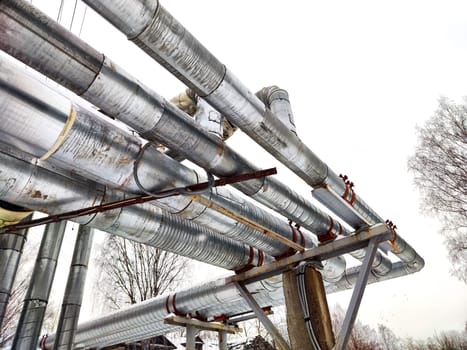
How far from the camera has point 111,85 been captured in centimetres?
235

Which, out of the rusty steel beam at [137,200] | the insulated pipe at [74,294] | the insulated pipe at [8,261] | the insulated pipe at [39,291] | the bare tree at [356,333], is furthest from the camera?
the bare tree at [356,333]

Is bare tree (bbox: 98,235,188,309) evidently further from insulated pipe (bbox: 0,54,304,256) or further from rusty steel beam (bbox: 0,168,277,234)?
insulated pipe (bbox: 0,54,304,256)

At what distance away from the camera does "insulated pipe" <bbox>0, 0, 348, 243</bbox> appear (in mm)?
1958

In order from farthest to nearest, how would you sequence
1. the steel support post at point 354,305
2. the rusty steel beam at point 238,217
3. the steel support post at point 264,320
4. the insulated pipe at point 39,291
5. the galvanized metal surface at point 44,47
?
the insulated pipe at point 39,291
the steel support post at point 264,320
the steel support post at point 354,305
the rusty steel beam at point 238,217
the galvanized metal surface at point 44,47

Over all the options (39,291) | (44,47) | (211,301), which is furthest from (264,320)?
(44,47)

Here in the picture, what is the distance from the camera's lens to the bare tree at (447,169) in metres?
8.66

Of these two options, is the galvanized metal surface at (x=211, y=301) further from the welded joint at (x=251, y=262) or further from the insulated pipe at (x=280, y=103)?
the insulated pipe at (x=280, y=103)

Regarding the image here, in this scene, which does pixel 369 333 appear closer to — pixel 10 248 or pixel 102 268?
pixel 102 268

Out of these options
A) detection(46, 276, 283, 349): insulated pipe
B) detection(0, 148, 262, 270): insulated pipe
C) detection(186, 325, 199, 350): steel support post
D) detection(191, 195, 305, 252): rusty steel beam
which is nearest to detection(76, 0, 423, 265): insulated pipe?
detection(191, 195, 305, 252): rusty steel beam

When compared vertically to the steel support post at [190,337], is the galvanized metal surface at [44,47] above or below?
above

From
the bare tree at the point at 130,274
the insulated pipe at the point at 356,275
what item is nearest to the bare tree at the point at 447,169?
the insulated pipe at the point at 356,275

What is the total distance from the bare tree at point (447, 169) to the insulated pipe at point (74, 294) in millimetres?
8692

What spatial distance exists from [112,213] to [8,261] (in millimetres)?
2312

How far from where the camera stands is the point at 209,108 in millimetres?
3279
